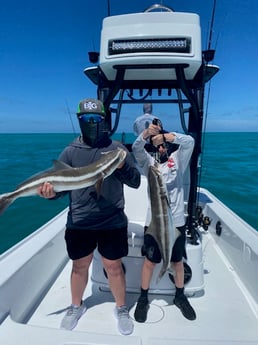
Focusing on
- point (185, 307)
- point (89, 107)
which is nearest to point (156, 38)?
point (89, 107)

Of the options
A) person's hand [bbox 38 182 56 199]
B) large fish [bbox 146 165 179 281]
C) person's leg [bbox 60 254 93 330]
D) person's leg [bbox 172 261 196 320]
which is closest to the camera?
person's hand [bbox 38 182 56 199]

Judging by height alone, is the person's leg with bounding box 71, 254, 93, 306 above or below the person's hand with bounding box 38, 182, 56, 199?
below

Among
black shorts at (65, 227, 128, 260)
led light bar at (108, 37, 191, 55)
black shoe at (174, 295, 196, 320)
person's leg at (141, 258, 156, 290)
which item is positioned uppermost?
led light bar at (108, 37, 191, 55)

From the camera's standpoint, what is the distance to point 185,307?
303 cm

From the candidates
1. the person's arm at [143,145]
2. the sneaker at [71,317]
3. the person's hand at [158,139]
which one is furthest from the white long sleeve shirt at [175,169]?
the sneaker at [71,317]

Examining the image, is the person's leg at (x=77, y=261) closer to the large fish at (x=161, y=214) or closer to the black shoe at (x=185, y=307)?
→ the large fish at (x=161, y=214)

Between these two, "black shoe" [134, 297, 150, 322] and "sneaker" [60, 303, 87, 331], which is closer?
"sneaker" [60, 303, 87, 331]

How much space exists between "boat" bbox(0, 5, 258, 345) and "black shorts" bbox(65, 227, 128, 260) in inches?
25.7

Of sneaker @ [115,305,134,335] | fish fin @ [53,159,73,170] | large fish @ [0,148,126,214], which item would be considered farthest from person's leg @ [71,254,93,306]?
fish fin @ [53,159,73,170]

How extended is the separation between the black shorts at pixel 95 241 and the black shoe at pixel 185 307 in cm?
98

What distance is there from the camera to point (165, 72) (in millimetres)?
3625

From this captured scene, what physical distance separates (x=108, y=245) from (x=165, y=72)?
2346 mm

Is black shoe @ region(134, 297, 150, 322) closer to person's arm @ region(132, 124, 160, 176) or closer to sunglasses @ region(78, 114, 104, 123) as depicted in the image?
person's arm @ region(132, 124, 160, 176)

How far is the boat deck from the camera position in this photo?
279 cm
